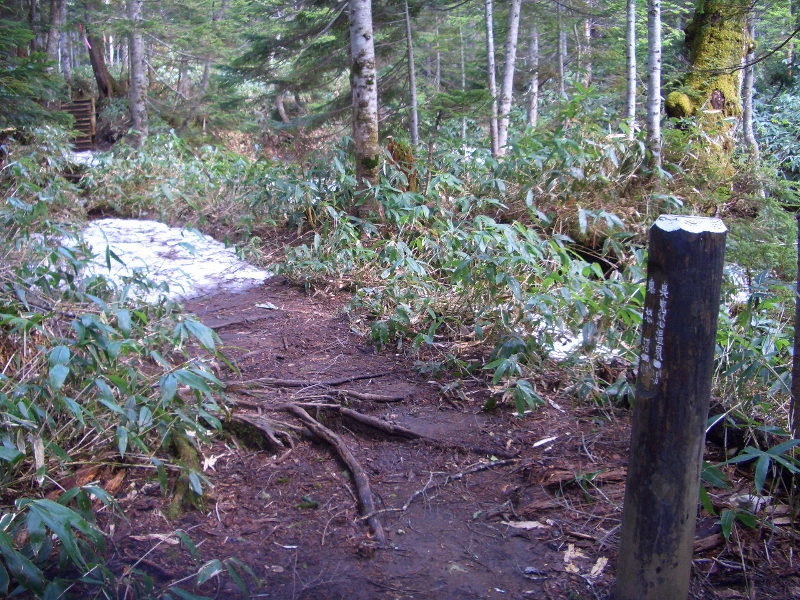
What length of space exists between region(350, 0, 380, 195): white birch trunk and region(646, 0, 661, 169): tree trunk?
123 inches

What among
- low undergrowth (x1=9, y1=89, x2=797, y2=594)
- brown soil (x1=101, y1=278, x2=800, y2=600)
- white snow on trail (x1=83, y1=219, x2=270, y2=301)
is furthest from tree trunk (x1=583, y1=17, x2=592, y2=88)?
brown soil (x1=101, y1=278, x2=800, y2=600)

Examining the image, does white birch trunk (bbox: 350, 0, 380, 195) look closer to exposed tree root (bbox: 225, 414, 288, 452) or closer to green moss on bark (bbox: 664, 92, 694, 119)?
exposed tree root (bbox: 225, 414, 288, 452)

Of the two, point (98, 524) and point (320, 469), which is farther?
point (320, 469)

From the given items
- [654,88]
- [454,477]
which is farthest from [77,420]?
[654,88]

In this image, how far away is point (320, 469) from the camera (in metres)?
3.21

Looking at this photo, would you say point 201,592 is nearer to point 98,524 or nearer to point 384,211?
point 98,524

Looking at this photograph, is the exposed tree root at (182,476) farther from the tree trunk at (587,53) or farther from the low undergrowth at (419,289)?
the tree trunk at (587,53)

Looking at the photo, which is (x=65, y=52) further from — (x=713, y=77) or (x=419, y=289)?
(x=419, y=289)

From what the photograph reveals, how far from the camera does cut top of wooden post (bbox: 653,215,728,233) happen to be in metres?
1.80

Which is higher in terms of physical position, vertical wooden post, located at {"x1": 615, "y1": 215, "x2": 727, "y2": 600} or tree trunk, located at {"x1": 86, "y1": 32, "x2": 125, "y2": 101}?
tree trunk, located at {"x1": 86, "y1": 32, "x2": 125, "y2": 101}

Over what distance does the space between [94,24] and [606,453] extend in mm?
12792

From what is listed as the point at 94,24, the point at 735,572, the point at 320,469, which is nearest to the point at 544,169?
the point at 320,469

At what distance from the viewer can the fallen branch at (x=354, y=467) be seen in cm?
274

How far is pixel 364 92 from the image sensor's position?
280 inches
